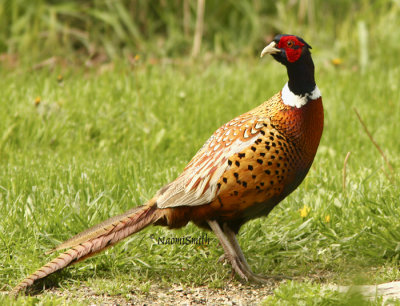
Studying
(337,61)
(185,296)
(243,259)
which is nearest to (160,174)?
(243,259)

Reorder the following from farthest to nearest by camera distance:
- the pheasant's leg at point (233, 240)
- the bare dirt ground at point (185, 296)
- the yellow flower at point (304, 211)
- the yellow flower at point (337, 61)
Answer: the yellow flower at point (337, 61)
the yellow flower at point (304, 211)
the pheasant's leg at point (233, 240)
the bare dirt ground at point (185, 296)

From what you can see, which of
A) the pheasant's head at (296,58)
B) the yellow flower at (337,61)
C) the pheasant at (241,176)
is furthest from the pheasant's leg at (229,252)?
the yellow flower at (337,61)

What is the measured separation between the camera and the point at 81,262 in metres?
3.58

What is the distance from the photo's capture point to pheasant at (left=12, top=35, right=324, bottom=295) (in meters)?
3.32

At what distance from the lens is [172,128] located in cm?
538

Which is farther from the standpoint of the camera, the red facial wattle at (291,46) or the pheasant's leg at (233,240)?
the pheasant's leg at (233,240)

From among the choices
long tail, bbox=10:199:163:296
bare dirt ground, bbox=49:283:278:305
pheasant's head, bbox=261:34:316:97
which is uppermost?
pheasant's head, bbox=261:34:316:97

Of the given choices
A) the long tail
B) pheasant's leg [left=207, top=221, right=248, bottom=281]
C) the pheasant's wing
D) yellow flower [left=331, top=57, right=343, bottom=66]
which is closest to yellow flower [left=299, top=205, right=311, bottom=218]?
pheasant's leg [left=207, top=221, right=248, bottom=281]

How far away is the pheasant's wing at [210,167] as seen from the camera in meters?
3.37

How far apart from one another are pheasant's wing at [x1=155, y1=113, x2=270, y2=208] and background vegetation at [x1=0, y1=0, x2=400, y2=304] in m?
0.42

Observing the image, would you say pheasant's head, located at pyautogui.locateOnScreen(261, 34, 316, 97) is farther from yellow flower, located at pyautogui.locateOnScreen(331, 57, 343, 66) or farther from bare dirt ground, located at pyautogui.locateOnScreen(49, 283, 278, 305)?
yellow flower, located at pyautogui.locateOnScreen(331, 57, 343, 66)

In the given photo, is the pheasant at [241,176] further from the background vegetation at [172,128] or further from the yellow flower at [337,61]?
the yellow flower at [337,61]

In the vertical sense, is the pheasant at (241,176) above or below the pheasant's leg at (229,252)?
above

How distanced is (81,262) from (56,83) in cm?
290
